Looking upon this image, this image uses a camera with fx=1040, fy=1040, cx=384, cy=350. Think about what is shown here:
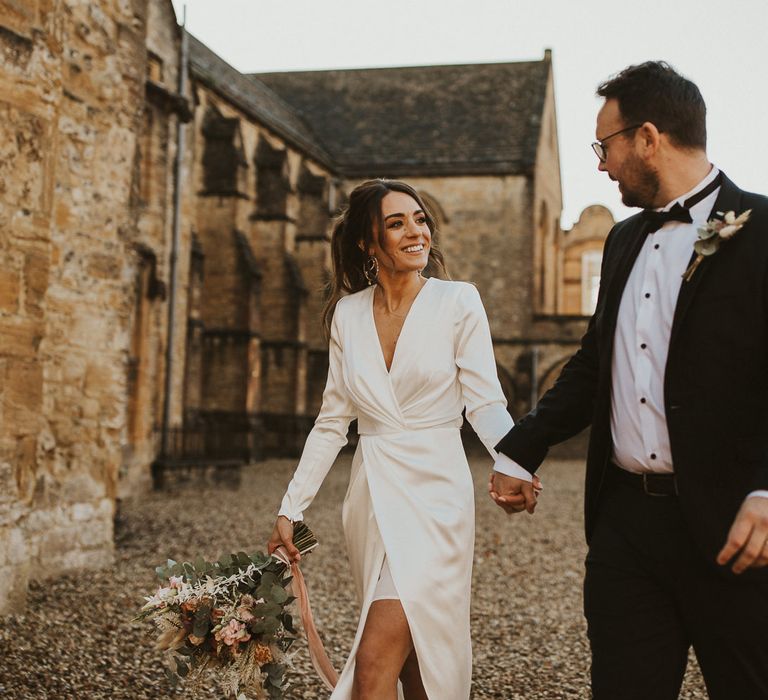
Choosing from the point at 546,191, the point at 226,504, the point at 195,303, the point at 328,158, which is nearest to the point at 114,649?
the point at 226,504

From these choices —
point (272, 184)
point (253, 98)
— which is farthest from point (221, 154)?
point (253, 98)

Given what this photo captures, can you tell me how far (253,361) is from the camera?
74.8 ft

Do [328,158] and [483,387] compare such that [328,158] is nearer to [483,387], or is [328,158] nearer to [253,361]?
[253,361]

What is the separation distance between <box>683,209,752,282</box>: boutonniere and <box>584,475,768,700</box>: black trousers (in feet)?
2.02

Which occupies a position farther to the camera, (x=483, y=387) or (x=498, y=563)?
(x=498, y=563)

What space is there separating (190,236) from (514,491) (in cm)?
1847

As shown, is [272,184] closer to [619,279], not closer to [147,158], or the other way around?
[147,158]

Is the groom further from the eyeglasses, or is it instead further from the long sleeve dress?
the long sleeve dress

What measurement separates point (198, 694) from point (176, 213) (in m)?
15.8

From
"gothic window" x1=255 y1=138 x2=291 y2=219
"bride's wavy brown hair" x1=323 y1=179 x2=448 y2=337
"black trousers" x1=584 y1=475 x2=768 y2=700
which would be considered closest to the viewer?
"black trousers" x1=584 y1=475 x2=768 y2=700

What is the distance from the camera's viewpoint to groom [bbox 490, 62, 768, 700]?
2457 millimetres

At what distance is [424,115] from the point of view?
3422 cm

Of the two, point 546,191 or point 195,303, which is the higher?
point 546,191

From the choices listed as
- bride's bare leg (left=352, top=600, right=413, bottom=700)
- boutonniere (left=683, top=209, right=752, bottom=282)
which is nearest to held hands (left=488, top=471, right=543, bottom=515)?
bride's bare leg (left=352, top=600, right=413, bottom=700)
